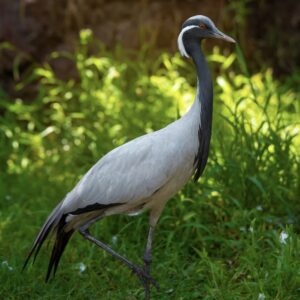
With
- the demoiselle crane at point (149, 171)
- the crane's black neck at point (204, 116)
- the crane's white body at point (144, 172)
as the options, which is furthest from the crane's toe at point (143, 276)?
the crane's black neck at point (204, 116)

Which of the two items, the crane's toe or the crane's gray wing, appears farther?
the crane's toe

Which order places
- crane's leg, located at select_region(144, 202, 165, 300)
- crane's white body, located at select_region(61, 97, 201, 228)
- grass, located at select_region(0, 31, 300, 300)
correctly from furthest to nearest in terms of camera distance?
grass, located at select_region(0, 31, 300, 300)
crane's leg, located at select_region(144, 202, 165, 300)
crane's white body, located at select_region(61, 97, 201, 228)

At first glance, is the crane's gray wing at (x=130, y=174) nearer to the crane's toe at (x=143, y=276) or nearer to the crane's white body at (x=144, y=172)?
the crane's white body at (x=144, y=172)

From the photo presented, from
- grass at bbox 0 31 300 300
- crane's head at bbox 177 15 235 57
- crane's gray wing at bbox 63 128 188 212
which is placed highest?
crane's head at bbox 177 15 235 57

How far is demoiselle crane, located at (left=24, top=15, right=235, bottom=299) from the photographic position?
377 centimetres

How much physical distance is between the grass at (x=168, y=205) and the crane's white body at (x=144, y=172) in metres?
0.51

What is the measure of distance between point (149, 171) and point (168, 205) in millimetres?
973

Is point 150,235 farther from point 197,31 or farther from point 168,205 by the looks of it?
point 197,31

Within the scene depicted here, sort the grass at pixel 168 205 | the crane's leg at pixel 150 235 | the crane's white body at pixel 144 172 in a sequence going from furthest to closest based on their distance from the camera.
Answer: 1. the grass at pixel 168 205
2. the crane's leg at pixel 150 235
3. the crane's white body at pixel 144 172

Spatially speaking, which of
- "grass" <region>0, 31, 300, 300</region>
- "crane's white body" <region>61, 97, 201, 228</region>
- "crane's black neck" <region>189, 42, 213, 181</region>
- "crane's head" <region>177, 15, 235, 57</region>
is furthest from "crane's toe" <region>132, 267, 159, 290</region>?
"crane's head" <region>177, 15, 235, 57</region>

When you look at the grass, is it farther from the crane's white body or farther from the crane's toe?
the crane's white body

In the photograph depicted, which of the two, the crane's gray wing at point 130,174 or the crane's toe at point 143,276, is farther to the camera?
the crane's toe at point 143,276

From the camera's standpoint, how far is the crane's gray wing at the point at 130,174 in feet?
12.3

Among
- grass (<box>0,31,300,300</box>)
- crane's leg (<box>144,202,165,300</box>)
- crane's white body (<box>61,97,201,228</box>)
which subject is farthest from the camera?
grass (<box>0,31,300,300</box>)
